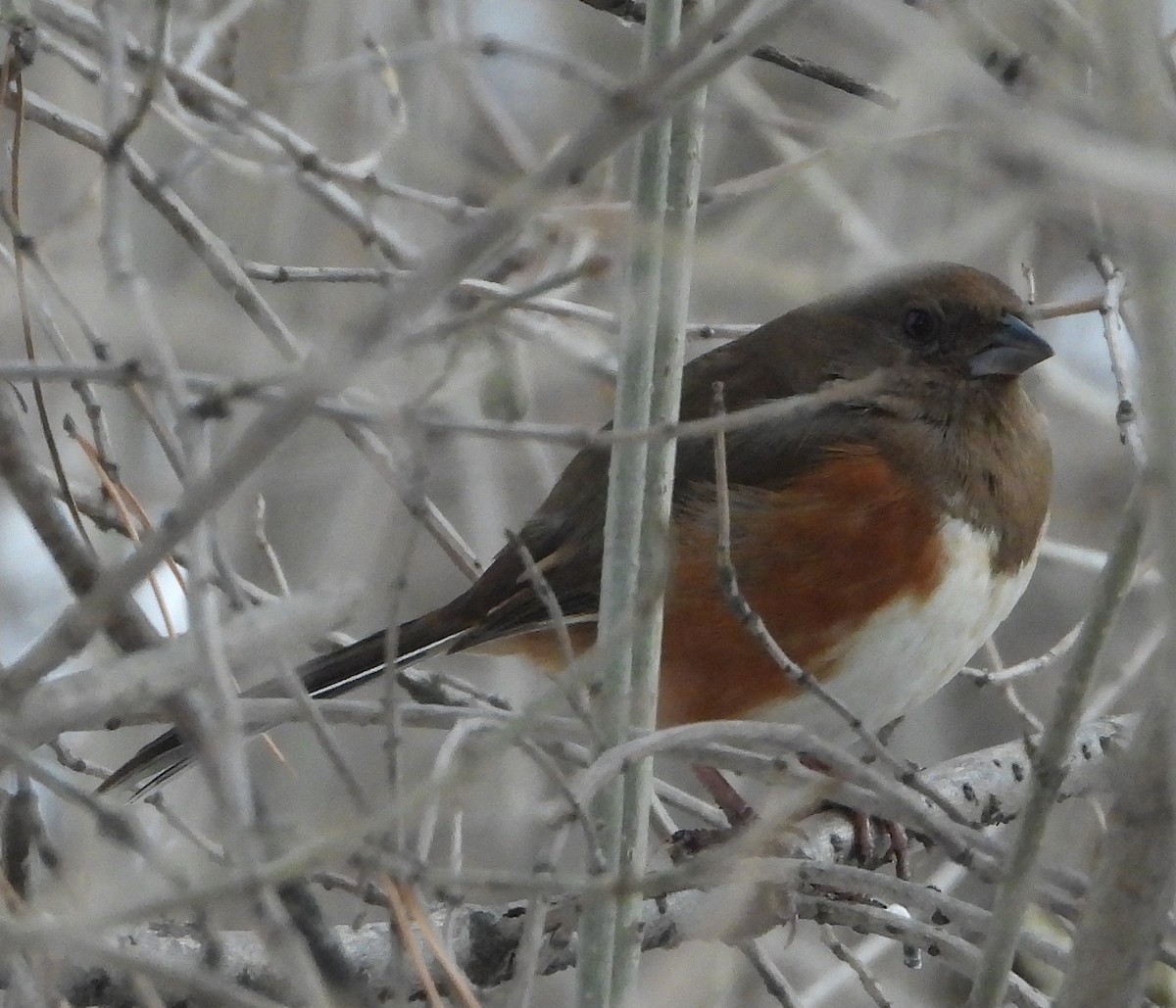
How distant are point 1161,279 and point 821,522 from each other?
6.14ft

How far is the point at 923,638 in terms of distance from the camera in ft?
9.14

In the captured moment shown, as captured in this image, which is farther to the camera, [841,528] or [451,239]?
[841,528]

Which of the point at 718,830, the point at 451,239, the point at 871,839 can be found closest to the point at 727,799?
the point at 718,830

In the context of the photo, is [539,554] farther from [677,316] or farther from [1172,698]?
[1172,698]

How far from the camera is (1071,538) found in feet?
15.4

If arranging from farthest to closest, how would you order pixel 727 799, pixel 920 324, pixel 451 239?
pixel 920 324 < pixel 727 799 < pixel 451 239

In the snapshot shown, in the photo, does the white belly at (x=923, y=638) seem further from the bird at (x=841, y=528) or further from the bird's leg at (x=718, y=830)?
the bird's leg at (x=718, y=830)

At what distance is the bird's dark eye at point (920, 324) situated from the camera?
3029 mm

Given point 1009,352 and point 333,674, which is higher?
point 1009,352

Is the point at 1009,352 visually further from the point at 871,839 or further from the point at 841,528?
the point at 871,839

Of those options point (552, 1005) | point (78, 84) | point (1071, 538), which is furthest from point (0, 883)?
point (1071, 538)

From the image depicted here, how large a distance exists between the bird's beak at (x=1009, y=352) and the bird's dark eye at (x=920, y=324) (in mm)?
91

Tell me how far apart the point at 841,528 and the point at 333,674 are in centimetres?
88

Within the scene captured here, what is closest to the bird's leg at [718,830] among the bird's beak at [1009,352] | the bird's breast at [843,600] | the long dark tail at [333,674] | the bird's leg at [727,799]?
the bird's leg at [727,799]
